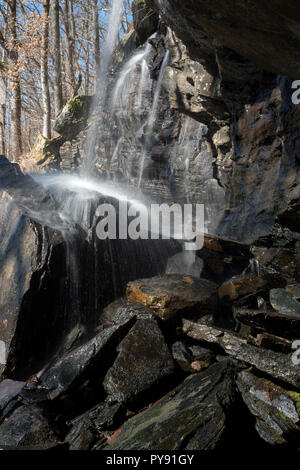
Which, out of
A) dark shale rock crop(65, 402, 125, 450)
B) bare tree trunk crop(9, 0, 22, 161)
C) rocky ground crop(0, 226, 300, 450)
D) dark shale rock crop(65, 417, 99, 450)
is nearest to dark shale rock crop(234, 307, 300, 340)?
rocky ground crop(0, 226, 300, 450)

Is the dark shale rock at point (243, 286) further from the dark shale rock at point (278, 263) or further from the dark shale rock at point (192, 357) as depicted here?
the dark shale rock at point (192, 357)

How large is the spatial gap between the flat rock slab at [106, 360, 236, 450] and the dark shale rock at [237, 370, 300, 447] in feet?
0.65

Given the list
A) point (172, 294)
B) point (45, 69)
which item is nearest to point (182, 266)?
point (172, 294)

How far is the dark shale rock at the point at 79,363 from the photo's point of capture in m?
3.55

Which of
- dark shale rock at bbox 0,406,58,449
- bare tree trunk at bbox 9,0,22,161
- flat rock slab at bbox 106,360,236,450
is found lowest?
dark shale rock at bbox 0,406,58,449

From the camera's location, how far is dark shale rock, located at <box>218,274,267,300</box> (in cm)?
436

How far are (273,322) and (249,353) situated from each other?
0.46 meters

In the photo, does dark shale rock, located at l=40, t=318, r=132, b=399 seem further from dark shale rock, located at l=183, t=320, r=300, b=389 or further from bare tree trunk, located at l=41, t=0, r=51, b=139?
bare tree trunk, located at l=41, t=0, r=51, b=139

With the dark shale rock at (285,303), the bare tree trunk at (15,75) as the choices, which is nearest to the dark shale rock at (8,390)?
the dark shale rock at (285,303)

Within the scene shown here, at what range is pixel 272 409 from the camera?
9.02ft

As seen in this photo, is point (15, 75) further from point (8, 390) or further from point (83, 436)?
point (83, 436)

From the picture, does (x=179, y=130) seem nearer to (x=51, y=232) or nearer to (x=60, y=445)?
(x=51, y=232)

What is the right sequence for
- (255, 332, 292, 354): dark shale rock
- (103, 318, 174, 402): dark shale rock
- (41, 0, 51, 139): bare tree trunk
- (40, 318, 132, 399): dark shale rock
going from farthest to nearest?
1. (41, 0, 51, 139): bare tree trunk
2. (40, 318, 132, 399): dark shale rock
3. (103, 318, 174, 402): dark shale rock
4. (255, 332, 292, 354): dark shale rock

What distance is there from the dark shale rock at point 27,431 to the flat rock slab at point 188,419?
2.24 ft
